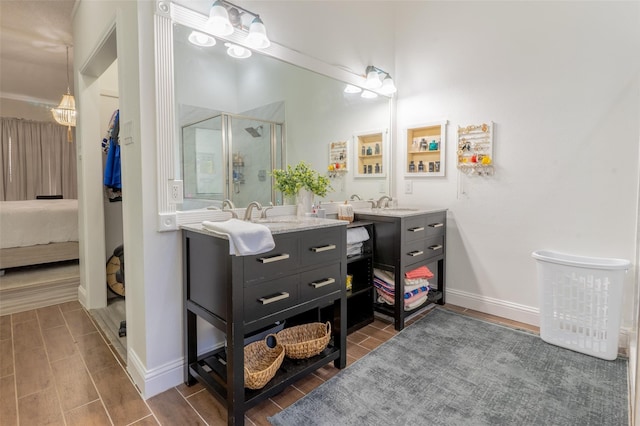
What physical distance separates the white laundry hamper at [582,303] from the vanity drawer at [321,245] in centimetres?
145

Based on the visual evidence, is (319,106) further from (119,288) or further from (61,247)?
(61,247)

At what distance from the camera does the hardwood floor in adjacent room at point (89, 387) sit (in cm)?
157

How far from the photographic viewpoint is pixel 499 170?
8.88ft

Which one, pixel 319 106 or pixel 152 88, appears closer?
pixel 152 88

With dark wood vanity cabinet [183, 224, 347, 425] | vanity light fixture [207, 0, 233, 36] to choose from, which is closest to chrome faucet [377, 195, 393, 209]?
dark wood vanity cabinet [183, 224, 347, 425]

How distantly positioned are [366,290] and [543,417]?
1.27 metres

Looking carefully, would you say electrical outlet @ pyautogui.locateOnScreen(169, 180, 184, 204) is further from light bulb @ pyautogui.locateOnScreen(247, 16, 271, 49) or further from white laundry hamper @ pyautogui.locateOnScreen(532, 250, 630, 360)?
white laundry hamper @ pyautogui.locateOnScreen(532, 250, 630, 360)

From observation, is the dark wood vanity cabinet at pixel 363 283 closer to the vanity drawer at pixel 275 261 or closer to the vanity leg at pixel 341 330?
the vanity leg at pixel 341 330

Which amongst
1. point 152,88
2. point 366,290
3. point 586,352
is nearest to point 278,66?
point 152,88

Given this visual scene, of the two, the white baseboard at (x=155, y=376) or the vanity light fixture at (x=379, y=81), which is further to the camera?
the vanity light fixture at (x=379, y=81)

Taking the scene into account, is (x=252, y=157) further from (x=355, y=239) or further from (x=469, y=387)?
(x=469, y=387)

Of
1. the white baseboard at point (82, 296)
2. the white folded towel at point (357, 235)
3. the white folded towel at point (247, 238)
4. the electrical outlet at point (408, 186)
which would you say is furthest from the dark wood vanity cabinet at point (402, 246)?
the white baseboard at point (82, 296)

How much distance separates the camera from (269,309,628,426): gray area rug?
5.06ft

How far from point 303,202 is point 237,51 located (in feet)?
3.53
